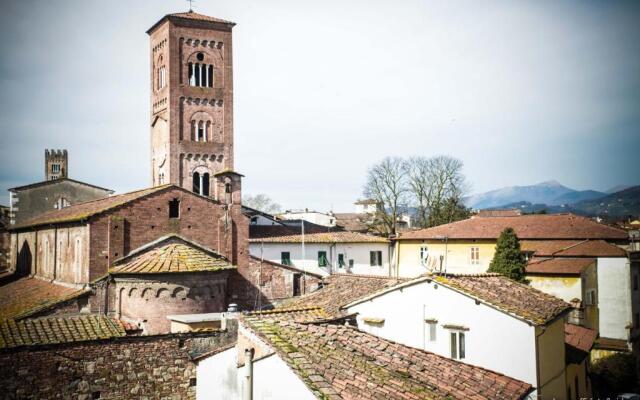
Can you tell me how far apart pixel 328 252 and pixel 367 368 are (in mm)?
29926

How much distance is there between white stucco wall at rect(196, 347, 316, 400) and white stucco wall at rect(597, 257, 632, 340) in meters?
27.1

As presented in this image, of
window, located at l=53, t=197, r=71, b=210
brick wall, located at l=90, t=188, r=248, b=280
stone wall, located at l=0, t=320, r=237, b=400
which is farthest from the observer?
window, located at l=53, t=197, r=71, b=210

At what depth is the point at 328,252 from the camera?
42.2m

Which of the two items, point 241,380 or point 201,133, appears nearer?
point 241,380

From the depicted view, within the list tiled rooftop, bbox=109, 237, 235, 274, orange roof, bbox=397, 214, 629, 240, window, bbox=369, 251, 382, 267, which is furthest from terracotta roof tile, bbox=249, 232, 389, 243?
tiled rooftop, bbox=109, 237, 235, 274

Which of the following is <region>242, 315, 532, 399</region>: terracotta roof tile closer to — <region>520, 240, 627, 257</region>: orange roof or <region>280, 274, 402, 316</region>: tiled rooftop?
<region>280, 274, 402, 316</region>: tiled rooftop

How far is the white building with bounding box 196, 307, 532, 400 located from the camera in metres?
10.7

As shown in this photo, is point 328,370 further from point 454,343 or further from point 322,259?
point 322,259

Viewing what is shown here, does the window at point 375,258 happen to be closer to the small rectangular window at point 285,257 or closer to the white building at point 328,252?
the white building at point 328,252

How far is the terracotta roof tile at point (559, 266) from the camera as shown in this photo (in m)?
32.0

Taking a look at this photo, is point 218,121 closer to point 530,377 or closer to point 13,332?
point 13,332

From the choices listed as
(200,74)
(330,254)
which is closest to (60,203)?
(200,74)

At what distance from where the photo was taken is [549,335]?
16.5 meters

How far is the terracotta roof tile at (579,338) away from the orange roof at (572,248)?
11111mm
